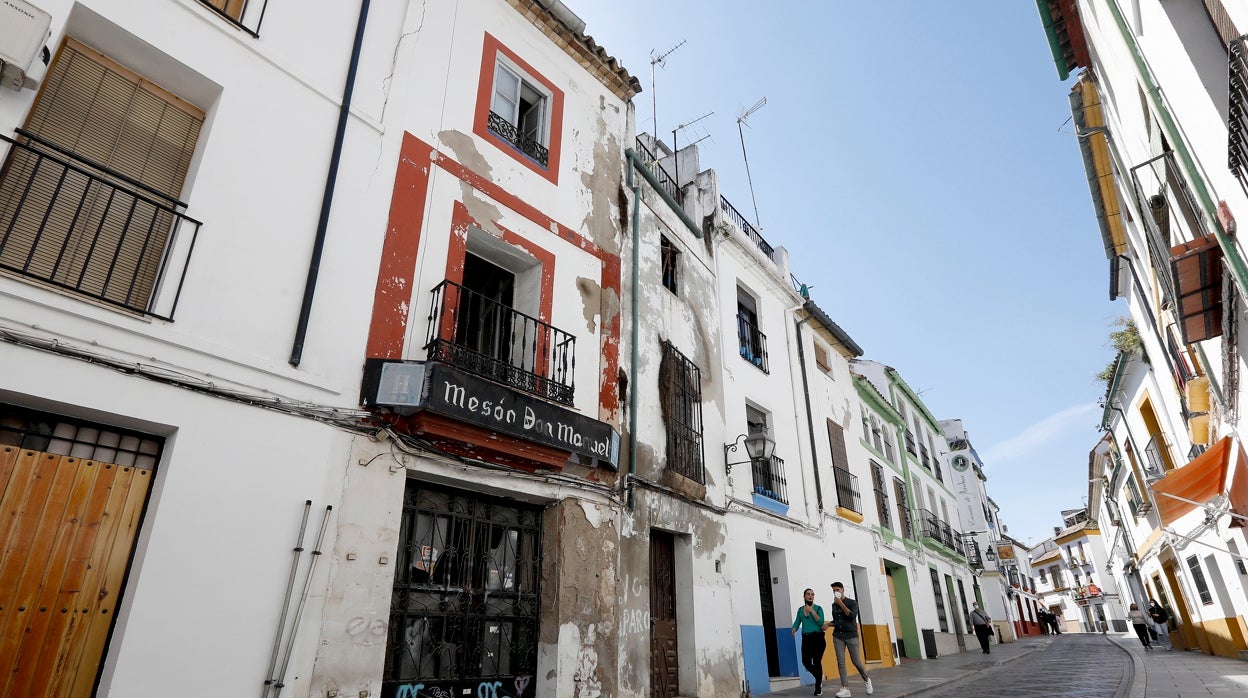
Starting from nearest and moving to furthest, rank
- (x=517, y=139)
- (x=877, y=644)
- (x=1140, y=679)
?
(x=517, y=139) → (x=1140, y=679) → (x=877, y=644)

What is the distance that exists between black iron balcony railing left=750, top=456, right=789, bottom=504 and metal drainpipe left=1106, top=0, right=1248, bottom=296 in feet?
22.8

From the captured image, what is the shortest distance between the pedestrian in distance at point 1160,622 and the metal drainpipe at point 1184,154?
1848 centimetres

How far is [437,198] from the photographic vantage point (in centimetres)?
671

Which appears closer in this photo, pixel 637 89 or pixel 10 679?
pixel 10 679

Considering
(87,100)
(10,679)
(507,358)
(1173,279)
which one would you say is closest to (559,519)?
(507,358)

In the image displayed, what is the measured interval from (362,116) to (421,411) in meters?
3.06

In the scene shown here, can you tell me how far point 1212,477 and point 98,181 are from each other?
1298 centimetres

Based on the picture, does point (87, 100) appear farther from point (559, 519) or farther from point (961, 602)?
point (961, 602)

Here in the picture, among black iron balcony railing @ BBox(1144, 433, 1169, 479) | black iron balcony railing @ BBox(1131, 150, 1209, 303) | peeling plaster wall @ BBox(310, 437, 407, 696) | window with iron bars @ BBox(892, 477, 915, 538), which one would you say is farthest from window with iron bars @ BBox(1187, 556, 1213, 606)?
peeling plaster wall @ BBox(310, 437, 407, 696)

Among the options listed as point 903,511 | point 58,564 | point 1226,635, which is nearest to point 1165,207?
point 1226,635

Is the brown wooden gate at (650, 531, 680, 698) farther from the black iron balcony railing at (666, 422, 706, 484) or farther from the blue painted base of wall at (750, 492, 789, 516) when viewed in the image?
the blue painted base of wall at (750, 492, 789, 516)

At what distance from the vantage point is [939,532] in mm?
21359

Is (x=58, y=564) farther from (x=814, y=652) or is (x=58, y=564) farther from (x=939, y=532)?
(x=939, y=532)

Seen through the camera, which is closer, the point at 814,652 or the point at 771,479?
the point at 814,652
